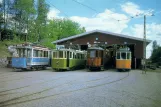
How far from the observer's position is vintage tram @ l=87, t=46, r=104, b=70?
29.5 meters

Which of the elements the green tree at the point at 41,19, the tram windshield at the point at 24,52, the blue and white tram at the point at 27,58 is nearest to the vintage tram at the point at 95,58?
the blue and white tram at the point at 27,58

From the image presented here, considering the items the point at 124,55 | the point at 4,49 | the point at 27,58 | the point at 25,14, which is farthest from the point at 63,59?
the point at 25,14

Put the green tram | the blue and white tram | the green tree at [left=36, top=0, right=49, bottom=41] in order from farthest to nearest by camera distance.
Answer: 1. the green tree at [left=36, top=0, right=49, bottom=41]
2. the green tram
3. the blue and white tram

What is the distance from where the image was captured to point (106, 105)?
8.76 meters

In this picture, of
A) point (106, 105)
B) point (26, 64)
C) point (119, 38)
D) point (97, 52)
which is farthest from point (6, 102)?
point (119, 38)

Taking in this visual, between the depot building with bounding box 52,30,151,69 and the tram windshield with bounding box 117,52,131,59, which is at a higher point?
the depot building with bounding box 52,30,151,69

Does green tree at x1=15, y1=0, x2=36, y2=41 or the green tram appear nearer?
the green tram

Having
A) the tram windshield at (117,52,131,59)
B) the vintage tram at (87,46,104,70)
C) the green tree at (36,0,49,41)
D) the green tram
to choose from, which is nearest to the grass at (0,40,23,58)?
the green tree at (36,0,49,41)

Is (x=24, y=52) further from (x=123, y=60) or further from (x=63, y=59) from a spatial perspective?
(x=123, y=60)

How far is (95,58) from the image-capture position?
29.5 m

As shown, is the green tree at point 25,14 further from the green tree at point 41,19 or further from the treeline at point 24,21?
the green tree at point 41,19

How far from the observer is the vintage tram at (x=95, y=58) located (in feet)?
96.6

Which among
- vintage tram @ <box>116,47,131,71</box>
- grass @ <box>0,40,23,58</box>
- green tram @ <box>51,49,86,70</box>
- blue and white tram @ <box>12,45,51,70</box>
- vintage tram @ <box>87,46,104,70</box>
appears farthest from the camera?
grass @ <box>0,40,23,58</box>

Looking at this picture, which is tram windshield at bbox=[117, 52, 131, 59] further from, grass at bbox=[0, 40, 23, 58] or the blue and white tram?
grass at bbox=[0, 40, 23, 58]
